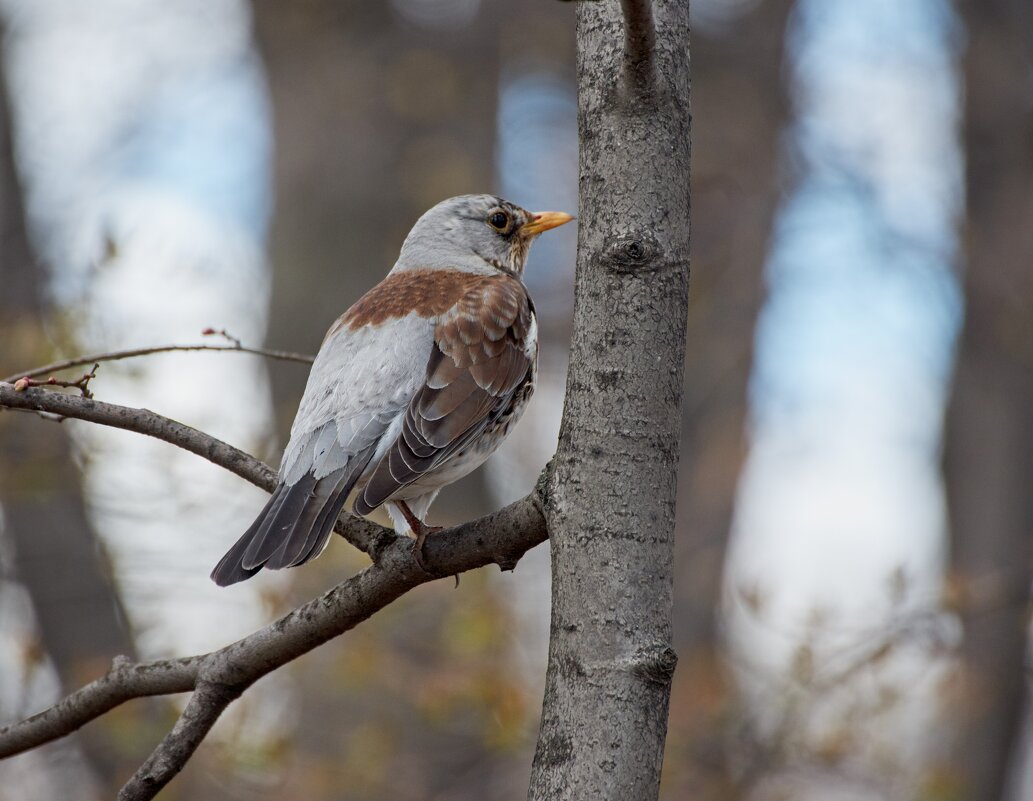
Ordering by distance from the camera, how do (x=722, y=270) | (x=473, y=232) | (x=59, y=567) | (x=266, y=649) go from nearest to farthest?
1. (x=266, y=649)
2. (x=473, y=232)
3. (x=59, y=567)
4. (x=722, y=270)

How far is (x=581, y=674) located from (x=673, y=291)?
0.75 meters

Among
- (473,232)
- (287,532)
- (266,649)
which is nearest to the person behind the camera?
(266,649)

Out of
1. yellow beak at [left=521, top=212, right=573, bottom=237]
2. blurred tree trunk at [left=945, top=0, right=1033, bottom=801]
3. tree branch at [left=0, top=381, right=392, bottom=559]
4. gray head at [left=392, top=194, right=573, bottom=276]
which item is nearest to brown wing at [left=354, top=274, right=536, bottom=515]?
tree branch at [left=0, top=381, right=392, bottom=559]

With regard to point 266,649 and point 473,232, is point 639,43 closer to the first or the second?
point 266,649

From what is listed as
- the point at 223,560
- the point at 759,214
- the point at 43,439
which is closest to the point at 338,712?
the point at 43,439

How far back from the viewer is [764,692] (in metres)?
6.58

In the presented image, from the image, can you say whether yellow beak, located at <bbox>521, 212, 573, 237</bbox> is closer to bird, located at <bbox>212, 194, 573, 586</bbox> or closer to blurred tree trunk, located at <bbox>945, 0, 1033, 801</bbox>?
bird, located at <bbox>212, 194, 573, 586</bbox>

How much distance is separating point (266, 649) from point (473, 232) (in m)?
2.69

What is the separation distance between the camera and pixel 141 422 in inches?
106

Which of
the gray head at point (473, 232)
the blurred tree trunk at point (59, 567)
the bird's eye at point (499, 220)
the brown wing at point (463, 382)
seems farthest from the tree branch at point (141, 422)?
the blurred tree trunk at point (59, 567)

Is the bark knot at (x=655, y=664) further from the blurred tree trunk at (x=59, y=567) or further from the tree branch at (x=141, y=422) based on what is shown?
the blurred tree trunk at (x=59, y=567)

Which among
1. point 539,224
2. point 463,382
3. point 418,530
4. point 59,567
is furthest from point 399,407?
point 59,567

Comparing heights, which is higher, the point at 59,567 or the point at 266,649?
the point at 59,567

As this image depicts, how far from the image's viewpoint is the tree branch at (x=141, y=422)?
260 cm
